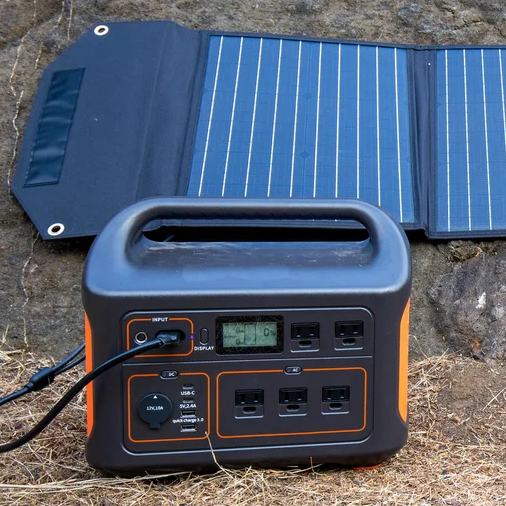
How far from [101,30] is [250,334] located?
2.70 m

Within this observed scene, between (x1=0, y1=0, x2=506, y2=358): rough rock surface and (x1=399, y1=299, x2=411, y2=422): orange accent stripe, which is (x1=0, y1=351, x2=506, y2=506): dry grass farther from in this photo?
(x1=0, y1=0, x2=506, y2=358): rough rock surface

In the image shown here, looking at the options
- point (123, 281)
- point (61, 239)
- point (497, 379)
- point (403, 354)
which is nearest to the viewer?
point (123, 281)

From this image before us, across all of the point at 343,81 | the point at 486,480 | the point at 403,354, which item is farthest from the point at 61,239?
the point at 486,480

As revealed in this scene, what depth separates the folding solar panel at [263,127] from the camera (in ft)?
11.3

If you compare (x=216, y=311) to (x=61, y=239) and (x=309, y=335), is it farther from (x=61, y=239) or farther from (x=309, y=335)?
(x=61, y=239)

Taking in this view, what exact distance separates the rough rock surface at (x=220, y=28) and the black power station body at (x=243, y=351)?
1.18 m

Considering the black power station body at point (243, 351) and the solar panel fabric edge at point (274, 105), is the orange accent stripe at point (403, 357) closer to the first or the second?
the black power station body at point (243, 351)

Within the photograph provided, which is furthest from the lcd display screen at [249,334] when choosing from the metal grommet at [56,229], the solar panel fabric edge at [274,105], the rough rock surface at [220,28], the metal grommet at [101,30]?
the metal grommet at [101,30]

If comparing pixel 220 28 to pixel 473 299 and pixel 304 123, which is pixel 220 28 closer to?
pixel 304 123

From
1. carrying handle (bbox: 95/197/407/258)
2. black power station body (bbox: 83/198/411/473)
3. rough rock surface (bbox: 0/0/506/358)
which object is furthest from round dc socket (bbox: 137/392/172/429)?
rough rock surface (bbox: 0/0/506/358)

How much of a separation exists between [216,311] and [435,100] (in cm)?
234

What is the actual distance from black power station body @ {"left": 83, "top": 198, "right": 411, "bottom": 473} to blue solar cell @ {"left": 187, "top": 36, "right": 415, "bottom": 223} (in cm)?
133

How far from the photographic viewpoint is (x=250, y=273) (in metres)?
2.00

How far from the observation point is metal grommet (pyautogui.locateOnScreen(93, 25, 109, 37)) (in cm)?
411
